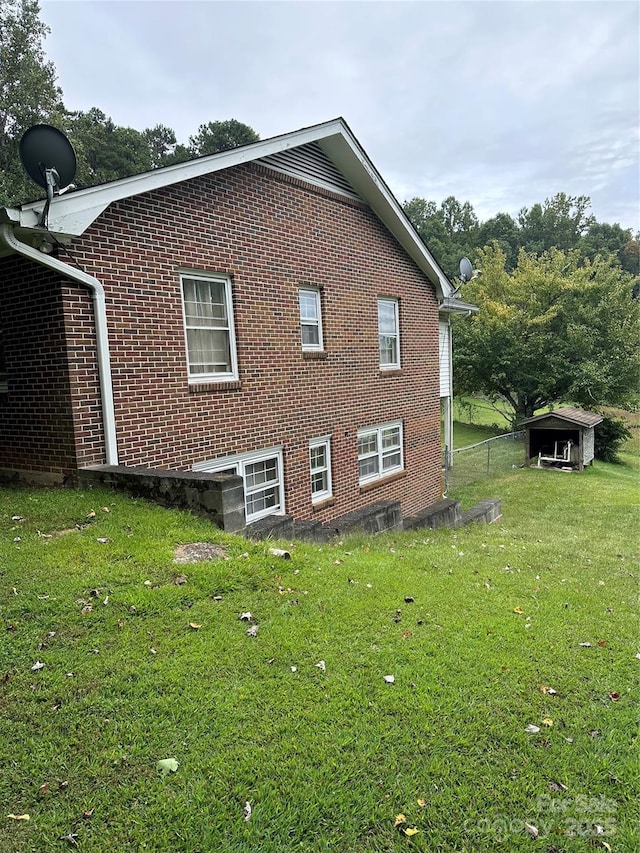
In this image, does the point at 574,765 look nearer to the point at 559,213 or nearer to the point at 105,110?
the point at 105,110

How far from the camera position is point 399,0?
8.80 m

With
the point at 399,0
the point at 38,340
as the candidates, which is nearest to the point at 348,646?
the point at 38,340

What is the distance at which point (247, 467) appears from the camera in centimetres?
801

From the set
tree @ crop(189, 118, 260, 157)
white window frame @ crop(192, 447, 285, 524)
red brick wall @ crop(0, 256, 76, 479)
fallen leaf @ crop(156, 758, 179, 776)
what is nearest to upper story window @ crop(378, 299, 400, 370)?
white window frame @ crop(192, 447, 285, 524)

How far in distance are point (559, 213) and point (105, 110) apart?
4914 cm

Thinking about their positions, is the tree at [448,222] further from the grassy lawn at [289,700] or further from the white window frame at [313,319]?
the grassy lawn at [289,700]

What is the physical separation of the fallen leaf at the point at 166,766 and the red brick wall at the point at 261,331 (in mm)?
4150

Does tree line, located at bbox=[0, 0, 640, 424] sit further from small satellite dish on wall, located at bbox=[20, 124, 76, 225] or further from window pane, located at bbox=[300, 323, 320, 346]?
small satellite dish on wall, located at bbox=[20, 124, 76, 225]

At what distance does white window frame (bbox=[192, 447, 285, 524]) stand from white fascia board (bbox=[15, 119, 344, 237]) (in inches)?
130

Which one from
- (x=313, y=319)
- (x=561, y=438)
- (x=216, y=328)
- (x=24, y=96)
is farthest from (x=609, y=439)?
(x=24, y=96)

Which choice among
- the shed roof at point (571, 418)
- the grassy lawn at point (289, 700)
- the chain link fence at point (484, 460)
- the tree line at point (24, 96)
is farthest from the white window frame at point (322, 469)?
the tree line at point (24, 96)

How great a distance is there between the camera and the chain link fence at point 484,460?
56.3ft

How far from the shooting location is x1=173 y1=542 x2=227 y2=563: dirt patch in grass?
15.3 feet

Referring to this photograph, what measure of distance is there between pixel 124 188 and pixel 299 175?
378 centimetres
